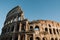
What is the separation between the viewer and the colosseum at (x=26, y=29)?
2899 cm

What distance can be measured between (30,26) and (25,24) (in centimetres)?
159

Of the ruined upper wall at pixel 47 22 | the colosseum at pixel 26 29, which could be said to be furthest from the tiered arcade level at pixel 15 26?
the ruined upper wall at pixel 47 22

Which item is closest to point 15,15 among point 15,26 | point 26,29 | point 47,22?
point 15,26

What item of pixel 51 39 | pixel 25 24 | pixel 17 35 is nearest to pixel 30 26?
pixel 25 24

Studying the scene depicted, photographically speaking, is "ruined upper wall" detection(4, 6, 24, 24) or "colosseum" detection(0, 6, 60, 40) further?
"ruined upper wall" detection(4, 6, 24, 24)

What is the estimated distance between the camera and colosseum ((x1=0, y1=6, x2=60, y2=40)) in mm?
28991

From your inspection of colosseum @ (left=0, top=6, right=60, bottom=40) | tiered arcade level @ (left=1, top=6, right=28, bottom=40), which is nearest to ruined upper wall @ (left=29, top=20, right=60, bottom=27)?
colosseum @ (left=0, top=6, right=60, bottom=40)

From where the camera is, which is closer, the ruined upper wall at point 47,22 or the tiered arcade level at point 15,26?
the tiered arcade level at point 15,26

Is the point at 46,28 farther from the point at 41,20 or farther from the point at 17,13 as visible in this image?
the point at 17,13

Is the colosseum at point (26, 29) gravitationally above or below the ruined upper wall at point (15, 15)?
below

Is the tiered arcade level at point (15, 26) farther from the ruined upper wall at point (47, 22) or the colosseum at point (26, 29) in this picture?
the ruined upper wall at point (47, 22)

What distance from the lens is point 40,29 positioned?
1228 inches

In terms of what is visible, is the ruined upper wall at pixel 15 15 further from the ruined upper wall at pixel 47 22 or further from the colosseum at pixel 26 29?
the ruined upper wall at pixel 47 22

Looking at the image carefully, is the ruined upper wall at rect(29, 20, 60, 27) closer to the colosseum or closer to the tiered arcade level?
the colosseum
